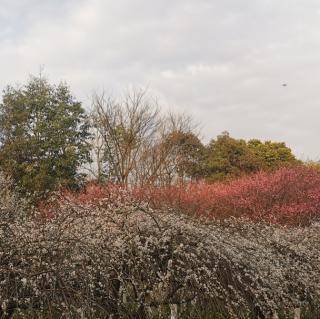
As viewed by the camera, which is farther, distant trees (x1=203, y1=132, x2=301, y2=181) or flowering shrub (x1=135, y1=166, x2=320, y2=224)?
distant trees (x1=203, y1=132, x2=301, y2=181)

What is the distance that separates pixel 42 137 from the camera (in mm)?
21250

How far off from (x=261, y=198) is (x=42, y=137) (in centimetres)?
946

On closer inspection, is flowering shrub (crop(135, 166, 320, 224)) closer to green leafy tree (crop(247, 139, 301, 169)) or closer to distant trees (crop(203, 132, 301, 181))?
distant trees (crop(203, 132, 301, 181))

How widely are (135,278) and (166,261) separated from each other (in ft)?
0.95

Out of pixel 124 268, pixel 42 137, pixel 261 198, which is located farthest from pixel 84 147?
pixel 124 268

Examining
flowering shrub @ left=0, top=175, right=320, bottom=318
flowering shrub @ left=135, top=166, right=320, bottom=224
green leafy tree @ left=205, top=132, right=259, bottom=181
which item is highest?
green leafy tree @ left=205, top=132, right=259, bottom=181

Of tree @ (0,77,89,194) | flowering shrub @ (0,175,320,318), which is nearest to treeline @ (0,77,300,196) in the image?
tree @ (0,77,89,194)

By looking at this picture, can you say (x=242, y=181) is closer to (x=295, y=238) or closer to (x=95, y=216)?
(x=295, y=238)

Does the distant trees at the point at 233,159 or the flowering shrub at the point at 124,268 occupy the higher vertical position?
the distant trees at the point at 233,159

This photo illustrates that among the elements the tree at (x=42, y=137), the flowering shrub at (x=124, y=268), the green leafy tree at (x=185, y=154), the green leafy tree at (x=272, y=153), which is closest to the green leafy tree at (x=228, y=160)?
the green leafy tree at (x=185, y=154)

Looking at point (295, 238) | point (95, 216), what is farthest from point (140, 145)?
point (95, 216)

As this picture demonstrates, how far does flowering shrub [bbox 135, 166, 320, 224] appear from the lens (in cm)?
1499

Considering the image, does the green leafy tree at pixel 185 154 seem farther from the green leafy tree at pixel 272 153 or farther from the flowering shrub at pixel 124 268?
the flowering shrub at pixel 124 268

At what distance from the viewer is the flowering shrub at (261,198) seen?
15.0m
